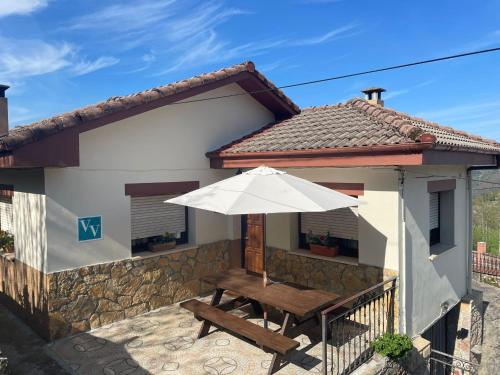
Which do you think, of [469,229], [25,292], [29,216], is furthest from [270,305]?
[469,229]

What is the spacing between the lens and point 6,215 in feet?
27.5

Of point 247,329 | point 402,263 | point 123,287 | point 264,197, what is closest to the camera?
point 247,329

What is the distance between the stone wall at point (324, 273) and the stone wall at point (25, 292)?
184 inches

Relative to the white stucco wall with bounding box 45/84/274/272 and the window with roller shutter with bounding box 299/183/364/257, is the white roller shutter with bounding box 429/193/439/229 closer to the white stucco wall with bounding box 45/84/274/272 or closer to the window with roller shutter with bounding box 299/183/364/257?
the window with roller shutter with bounding box 299/183/364/257

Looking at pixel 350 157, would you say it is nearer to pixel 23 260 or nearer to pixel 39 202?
pixel 39 202

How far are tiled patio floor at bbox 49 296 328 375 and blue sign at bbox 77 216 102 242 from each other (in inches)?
68.7

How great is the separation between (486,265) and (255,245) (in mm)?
16903

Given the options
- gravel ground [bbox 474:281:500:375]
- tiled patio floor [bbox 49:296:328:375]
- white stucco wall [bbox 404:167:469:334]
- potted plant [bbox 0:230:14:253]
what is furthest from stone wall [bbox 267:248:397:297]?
potted plant [bbox 0:230:14:253]

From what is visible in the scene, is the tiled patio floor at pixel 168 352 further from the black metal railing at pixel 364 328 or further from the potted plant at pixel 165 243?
the potted plant at pixel 165 243

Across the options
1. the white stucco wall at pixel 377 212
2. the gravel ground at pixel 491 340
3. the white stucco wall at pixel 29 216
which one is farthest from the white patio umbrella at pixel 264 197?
the gravel ground at pixel 491 340

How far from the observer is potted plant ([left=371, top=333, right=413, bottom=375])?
5973 millimetres

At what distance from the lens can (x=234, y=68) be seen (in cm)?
937

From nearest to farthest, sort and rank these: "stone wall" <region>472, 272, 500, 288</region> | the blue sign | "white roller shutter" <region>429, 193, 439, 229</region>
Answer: the blue sign < "white roller shutter" <region>429, 193, 439, 229</region> < "stone wall" <region>472, 272, 500, 288</region>

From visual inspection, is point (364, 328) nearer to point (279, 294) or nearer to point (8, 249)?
point (279, 294)
